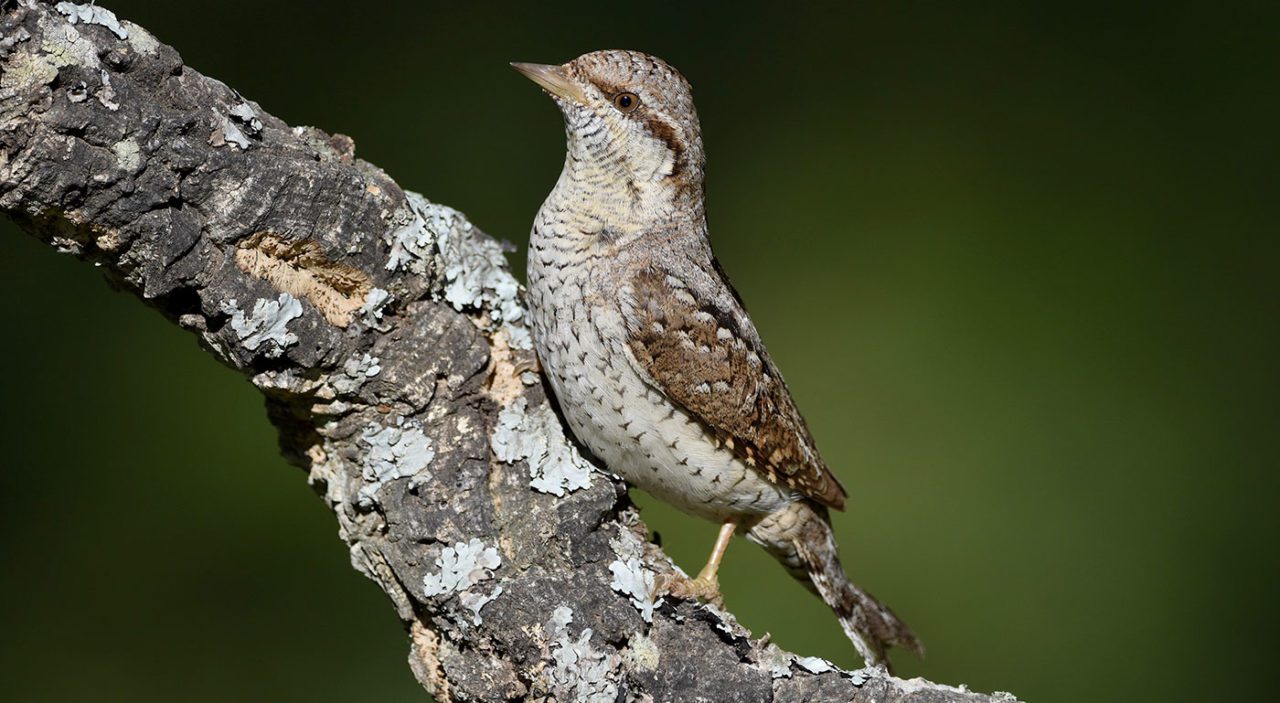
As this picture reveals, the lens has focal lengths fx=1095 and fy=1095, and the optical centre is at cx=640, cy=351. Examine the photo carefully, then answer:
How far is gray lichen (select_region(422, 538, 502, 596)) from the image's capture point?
164 cm

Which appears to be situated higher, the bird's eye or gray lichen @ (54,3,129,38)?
the bird's eye

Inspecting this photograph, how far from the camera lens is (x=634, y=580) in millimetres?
1687

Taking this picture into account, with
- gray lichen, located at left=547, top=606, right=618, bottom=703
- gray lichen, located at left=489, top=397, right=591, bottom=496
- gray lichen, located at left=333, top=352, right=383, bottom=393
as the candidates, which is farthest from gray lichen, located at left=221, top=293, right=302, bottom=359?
gray lichen, located at left=547, top=606, right=618, bottom=703

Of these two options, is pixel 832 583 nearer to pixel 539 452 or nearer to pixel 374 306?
pixel 539 452

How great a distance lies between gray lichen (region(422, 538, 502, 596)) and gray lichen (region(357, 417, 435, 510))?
0.13m

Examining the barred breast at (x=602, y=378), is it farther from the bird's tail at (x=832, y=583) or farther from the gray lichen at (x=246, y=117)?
the gray lichen at (x=246, y=117)

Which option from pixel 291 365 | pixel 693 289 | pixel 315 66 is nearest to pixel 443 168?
pixel 315 66

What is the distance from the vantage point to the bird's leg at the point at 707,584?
5.61ft

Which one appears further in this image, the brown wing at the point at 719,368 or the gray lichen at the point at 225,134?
the brown wing at the point at 719,368

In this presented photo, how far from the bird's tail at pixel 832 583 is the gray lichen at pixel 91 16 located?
1.41 meters

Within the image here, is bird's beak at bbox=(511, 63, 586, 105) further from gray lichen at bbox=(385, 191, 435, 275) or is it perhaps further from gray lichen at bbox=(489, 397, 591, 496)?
gray lichen at bbox=(489, 397, 591, 496)

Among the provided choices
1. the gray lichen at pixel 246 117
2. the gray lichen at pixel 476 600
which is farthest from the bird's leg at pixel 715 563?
the gray lichen at pixel 246 117

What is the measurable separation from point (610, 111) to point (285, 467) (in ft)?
5.14

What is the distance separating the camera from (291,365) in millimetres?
1630
